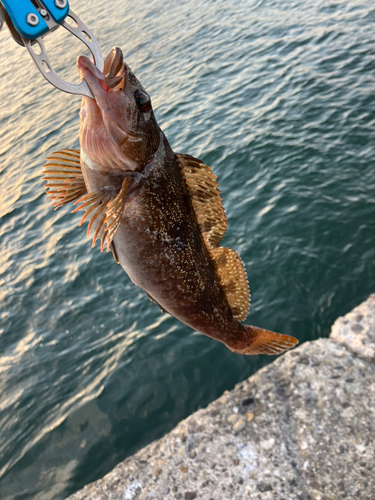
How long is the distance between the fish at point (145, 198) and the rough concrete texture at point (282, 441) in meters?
1.47

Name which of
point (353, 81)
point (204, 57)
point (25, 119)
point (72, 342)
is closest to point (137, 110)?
point (72, 342)

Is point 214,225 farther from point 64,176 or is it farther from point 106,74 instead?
point 106,74

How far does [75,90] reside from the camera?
1.99 metres

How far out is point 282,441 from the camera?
3916mm

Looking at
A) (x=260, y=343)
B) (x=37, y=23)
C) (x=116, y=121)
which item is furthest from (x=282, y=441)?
(x=37, y=23)

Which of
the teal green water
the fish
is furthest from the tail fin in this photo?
the teal green water

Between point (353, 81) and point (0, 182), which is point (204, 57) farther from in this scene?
point (0, 182)

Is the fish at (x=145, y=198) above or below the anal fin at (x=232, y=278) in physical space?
above

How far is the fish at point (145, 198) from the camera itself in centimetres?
238

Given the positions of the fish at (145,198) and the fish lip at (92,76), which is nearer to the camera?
the fish lip at (92,76)

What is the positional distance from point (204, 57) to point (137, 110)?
13.4m

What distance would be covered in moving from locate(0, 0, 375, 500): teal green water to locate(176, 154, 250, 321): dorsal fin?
95.9 inches

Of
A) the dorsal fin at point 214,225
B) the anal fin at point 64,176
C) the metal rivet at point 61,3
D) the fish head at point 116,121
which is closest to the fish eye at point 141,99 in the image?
the fish head at point 116,121

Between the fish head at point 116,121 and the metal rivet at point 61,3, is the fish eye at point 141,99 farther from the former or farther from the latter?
the metal rivet at point 61,3
